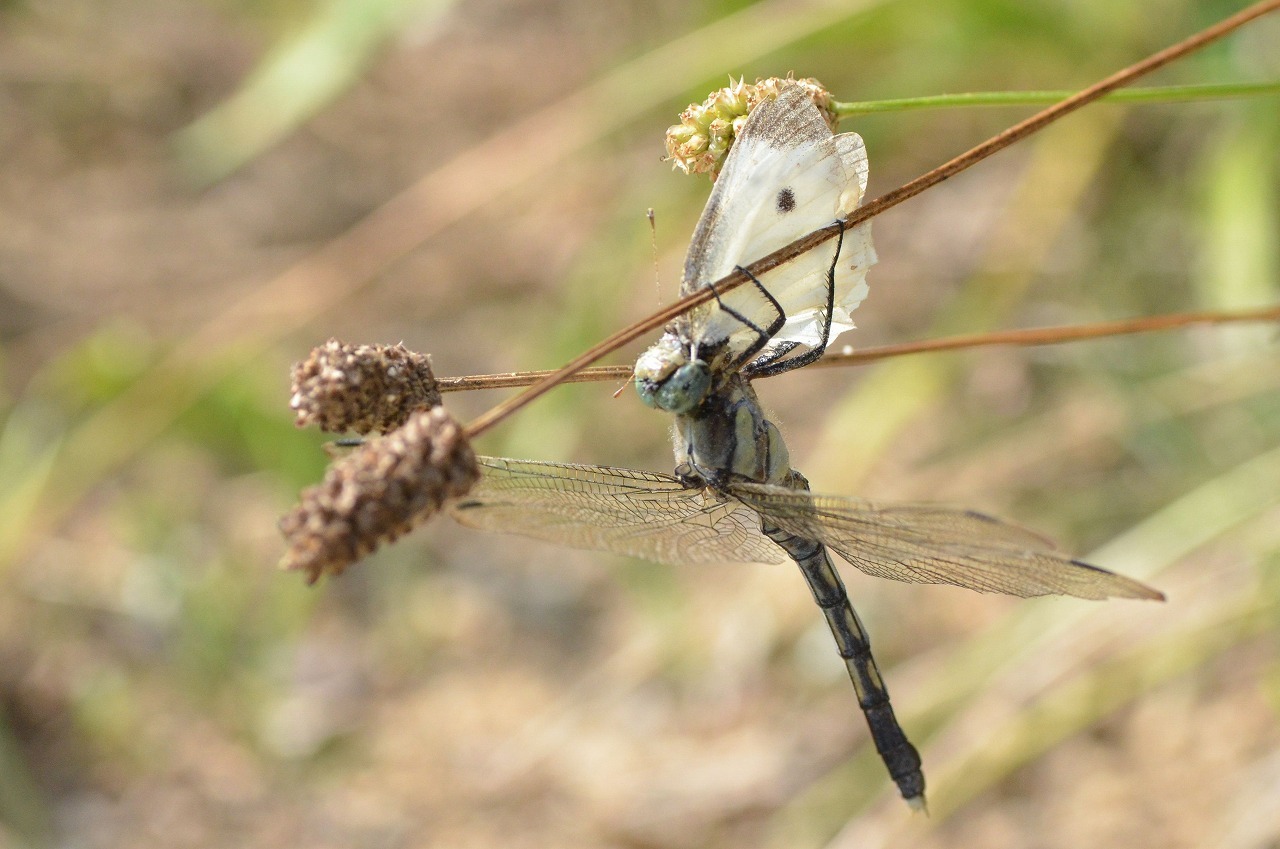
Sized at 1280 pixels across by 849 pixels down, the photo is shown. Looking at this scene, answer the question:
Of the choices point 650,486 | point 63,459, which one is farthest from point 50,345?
point 650,486

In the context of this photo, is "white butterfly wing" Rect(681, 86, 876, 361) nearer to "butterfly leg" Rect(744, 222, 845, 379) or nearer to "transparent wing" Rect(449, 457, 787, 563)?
"butterfly leg" Rect(744, 222, 845, 379)

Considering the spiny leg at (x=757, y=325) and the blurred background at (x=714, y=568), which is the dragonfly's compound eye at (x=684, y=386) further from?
the blurred background at (x=714, y=568)

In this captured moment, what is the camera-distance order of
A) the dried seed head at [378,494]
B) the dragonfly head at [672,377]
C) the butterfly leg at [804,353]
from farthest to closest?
the dragonfly head at [672,377]
the butterfly leg at [804,353]
the dried seed head at [378,494]

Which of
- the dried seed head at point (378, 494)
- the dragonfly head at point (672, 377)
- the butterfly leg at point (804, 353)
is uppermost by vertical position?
the dragonfly head at point (672, 377)

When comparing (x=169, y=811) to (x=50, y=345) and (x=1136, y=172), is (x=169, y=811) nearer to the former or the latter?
(x=50, y=345)

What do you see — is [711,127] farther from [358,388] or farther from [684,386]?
[358,388]

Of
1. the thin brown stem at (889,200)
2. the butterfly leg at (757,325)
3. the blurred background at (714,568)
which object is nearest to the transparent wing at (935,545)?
the butterfly leg at (757,325)

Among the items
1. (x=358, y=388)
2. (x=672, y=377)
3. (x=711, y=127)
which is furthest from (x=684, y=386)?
(x=358, y=388)

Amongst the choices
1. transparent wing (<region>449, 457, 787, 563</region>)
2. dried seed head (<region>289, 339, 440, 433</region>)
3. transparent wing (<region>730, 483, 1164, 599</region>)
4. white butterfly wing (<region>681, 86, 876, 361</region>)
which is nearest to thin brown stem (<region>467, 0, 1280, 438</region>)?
white butterfly wing (<region>681, 86, 876, 361</region>)
